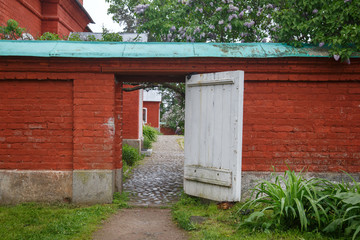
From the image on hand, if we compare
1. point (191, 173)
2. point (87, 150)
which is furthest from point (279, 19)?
point (87, 150)

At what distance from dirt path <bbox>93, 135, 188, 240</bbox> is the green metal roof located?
2.87m

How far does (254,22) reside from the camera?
8711mm

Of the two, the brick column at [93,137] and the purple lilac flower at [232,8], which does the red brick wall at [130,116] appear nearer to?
the purple lilac flower at [232,8]

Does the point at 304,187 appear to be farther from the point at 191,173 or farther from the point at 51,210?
the point at 51,210

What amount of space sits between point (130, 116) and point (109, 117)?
300 inches

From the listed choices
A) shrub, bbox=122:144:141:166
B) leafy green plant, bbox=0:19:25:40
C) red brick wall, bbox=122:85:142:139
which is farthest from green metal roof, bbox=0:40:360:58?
red brick wall, bbox=122:85:142:139

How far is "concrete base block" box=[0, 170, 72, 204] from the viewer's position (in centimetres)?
596

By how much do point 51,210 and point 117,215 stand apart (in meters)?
1.16

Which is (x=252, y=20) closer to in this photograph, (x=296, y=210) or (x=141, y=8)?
(x=141, y=8)

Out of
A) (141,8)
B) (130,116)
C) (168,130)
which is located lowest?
(168,130)

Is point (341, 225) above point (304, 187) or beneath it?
beneath

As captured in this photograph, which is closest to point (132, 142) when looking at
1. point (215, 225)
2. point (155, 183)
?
point (155, 183)

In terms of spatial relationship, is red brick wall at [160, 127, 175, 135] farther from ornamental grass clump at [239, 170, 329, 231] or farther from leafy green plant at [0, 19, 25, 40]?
ornamental grass clump at [239, 170, 329, 231]

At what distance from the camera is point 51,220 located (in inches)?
198
